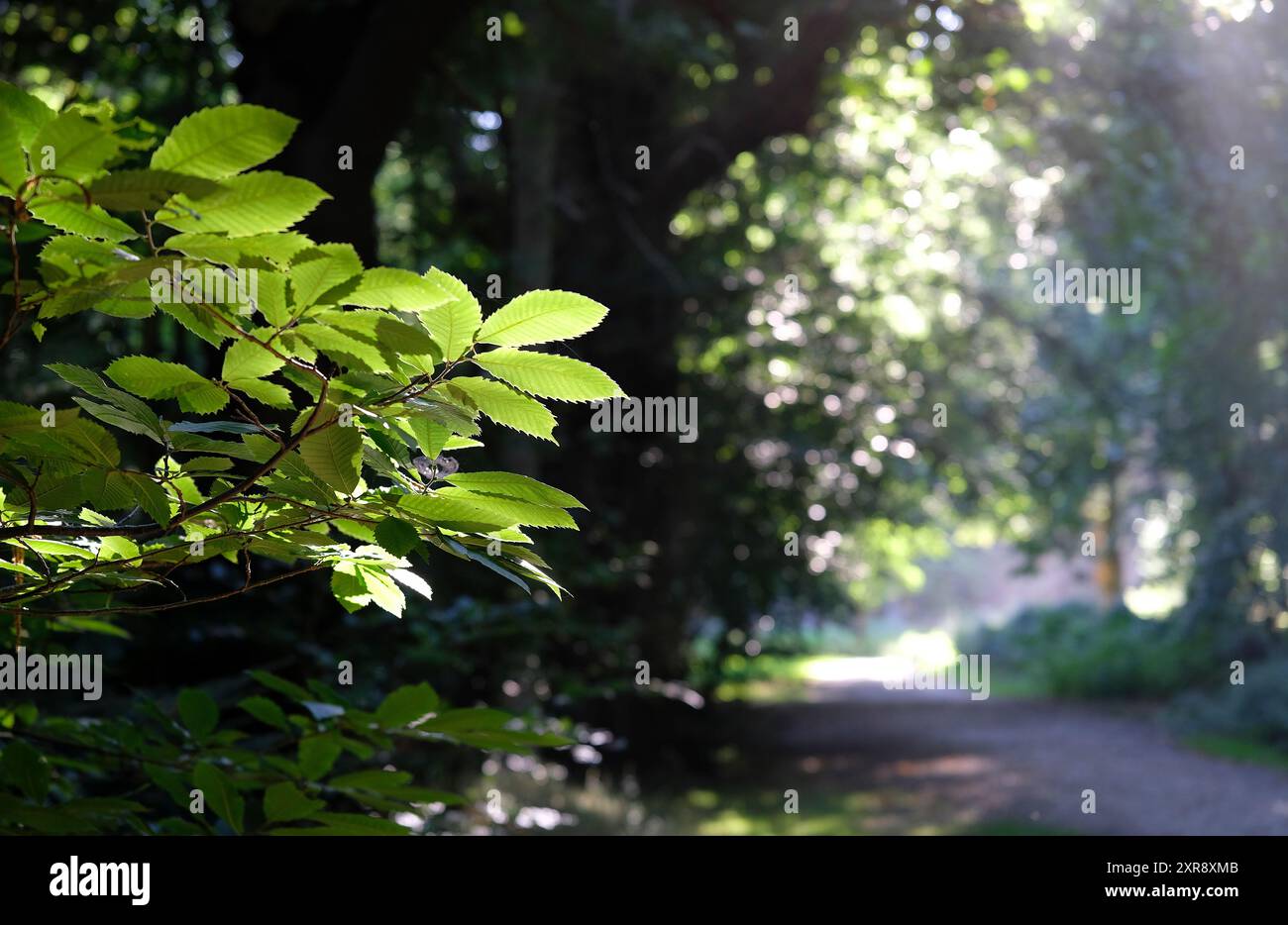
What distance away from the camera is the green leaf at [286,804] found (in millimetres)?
1430

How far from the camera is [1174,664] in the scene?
49.8 ft

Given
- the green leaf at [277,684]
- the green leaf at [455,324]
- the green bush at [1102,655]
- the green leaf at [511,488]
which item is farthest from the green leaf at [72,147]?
the green bush at [1102,655]

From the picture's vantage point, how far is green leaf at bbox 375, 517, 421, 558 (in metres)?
0.99

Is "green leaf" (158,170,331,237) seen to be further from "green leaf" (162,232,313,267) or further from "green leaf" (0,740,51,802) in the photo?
"green leaf" (0,740,51,802)

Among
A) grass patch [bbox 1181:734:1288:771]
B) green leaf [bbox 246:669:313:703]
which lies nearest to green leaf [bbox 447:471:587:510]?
green leaf [bbox 246:669:313:703]

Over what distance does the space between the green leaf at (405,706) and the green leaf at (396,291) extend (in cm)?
76

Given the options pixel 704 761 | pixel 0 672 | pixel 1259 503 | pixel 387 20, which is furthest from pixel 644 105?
pixel 0 672

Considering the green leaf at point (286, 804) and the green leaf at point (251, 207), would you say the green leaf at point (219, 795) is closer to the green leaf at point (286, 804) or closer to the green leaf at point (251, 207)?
the green leaf at point (286, 804)

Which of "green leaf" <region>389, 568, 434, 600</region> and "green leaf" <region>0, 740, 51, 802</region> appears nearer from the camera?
"green leaf" <region>389, 568, 434, 600</region>

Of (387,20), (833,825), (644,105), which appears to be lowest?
(833,825)

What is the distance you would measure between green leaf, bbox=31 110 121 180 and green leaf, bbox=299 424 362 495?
0.26 metres

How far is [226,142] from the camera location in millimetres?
858
